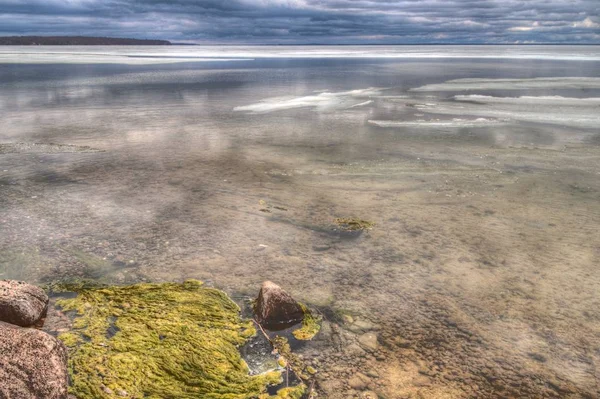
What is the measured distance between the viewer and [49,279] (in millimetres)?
4172

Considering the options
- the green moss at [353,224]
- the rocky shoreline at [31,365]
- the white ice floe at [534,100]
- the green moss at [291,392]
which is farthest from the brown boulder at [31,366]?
the white ice floe at [534,100]

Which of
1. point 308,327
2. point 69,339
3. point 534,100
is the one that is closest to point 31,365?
point 69,339

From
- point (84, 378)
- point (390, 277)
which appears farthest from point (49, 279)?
point (390, 277)

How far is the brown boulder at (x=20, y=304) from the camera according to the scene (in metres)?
3.28

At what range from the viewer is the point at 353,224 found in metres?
5.48

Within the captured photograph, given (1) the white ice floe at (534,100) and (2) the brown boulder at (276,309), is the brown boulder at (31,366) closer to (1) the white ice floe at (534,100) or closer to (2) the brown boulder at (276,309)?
(2) the brown boulder at (276,309)

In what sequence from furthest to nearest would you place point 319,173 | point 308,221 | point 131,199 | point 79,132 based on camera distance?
point 79,132
point 319,173
point 131,199
point 308,221

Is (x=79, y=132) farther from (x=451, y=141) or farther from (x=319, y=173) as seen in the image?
(x=451, y=141)

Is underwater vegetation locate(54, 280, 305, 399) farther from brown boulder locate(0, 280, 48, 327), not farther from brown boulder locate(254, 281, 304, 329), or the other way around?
brown boulder locate(0, 280, 48, 327)

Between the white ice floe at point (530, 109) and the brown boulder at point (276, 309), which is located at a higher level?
the white ice floe at point (530, 109)

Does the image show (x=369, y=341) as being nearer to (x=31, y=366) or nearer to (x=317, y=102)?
(x=31, y=366)

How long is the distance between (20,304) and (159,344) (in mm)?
979

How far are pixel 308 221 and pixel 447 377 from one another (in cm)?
281

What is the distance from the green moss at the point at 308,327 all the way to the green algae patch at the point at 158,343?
370mm
